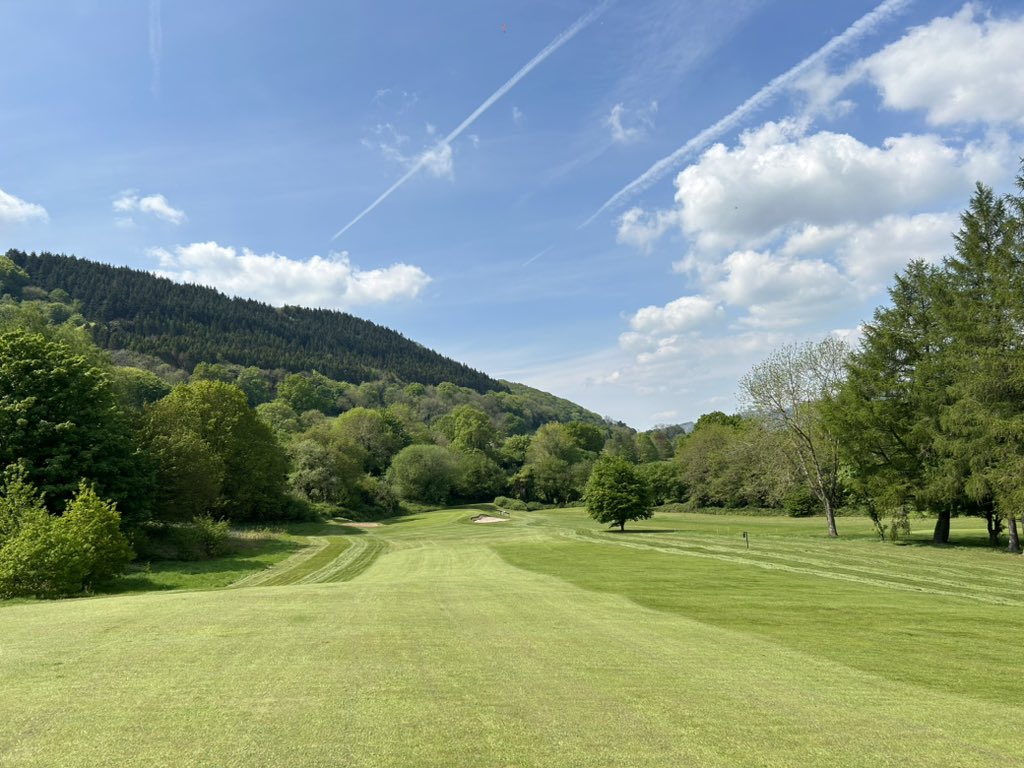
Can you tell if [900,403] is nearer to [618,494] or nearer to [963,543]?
[963,543]

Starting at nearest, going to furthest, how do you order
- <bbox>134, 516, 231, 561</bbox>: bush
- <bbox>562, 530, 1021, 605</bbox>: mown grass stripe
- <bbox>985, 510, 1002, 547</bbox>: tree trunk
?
<bbox>562, 530, 1021, 605</bbox>: mown grass stripe
<bbox>134, 516, 231, 561</bbox>: bush
<bbox>985, 510, 1002, 547</bbox>: tree trunk

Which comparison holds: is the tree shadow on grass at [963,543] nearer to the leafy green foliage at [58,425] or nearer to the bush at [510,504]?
the leafy green foliage at [58,425]

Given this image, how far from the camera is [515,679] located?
8469 millimetres

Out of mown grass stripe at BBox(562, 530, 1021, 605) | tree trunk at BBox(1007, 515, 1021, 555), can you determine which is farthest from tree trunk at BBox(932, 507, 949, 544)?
mown grass stripe at BBox(562, 530, 1021, 605)

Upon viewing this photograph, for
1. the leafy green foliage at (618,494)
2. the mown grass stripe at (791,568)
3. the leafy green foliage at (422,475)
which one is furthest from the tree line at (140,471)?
the leafy green foliage at (618,494)

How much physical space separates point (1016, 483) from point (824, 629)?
23799mm

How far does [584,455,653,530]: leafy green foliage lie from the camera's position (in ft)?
178

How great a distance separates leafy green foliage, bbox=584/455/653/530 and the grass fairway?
3496 cm

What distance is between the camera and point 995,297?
104 feet

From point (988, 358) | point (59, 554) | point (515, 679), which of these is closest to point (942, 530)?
point (988, 358)

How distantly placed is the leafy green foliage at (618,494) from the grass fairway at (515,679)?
34957mm

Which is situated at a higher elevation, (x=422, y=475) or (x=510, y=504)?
(x=422, y=475)

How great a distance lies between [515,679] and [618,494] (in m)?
47.2

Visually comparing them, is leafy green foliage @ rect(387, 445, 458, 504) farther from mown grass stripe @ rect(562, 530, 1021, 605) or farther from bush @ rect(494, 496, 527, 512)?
mown grass stripe @ rect(562, 530, 1021, 605)
